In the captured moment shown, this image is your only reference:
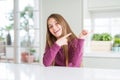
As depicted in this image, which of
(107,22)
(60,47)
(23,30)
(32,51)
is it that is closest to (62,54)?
(60,47)

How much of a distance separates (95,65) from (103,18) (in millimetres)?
854

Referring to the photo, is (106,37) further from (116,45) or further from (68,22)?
(68,22)

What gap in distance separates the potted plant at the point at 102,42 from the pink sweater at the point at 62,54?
178cm

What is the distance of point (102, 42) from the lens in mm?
3096

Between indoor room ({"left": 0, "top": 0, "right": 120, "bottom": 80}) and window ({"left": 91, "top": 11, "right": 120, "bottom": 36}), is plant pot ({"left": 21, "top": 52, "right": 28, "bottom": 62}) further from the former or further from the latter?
window ({"left": 91, "top": 11, "right": 120, "bottom": 36})

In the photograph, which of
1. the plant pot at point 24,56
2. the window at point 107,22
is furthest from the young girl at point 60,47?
the plant pot at point 24,56

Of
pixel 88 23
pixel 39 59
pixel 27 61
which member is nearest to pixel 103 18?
pixel 88 23

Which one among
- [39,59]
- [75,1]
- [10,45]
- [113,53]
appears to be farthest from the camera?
[10,45]

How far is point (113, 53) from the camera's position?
286 cm

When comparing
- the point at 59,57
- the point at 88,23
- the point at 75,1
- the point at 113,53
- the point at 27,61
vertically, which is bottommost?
the point at 27,61

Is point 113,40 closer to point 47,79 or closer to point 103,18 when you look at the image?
point 103,18

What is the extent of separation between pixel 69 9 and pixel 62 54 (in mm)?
1930

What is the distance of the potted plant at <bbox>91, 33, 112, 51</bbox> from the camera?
3084mm

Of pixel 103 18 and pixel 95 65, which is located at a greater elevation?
pixel 103 18
